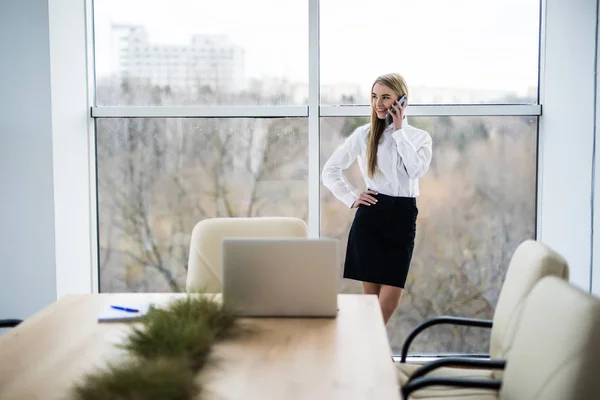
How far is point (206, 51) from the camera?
14.9 ft

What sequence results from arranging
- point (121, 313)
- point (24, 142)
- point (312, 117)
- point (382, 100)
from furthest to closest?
point (312, 117) < point (24, 142) < point (382, 100) < point (121, 313)

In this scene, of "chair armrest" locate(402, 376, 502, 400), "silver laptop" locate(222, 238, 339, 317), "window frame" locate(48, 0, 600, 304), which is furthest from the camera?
"window frame" locate(48, 0, 600, 304)

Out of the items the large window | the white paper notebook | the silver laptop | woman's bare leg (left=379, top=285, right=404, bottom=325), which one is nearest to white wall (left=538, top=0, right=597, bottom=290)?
the large window

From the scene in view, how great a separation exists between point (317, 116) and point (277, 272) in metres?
2.31

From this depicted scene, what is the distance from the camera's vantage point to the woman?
3.88 m

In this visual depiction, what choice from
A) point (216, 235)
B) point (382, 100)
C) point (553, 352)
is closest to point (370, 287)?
point (382, 100)

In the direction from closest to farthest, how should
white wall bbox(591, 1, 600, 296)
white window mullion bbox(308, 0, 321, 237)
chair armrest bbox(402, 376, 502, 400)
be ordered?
1. chair armrest bbox(402, 376, 502, 400)
2. white wall bbox(591, 1, 600, 296)
3. white window mullion bbox(308, 0, 321, 237)

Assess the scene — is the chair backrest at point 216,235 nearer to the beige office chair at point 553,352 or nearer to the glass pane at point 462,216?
the beige office chair at point 553,352

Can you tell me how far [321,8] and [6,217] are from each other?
7.95 ft

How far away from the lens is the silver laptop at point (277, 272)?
226cm

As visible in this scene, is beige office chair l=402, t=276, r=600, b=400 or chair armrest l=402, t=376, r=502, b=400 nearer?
beige office chair l=402, t=276, r=600, b=400

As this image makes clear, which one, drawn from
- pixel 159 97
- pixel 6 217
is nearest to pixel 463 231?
pixel 159 97

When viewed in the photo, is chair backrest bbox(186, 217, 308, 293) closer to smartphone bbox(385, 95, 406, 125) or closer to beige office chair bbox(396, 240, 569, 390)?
beige office chair bbox(396, 240, 569, 390)

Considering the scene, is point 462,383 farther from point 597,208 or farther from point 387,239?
point 597,208
